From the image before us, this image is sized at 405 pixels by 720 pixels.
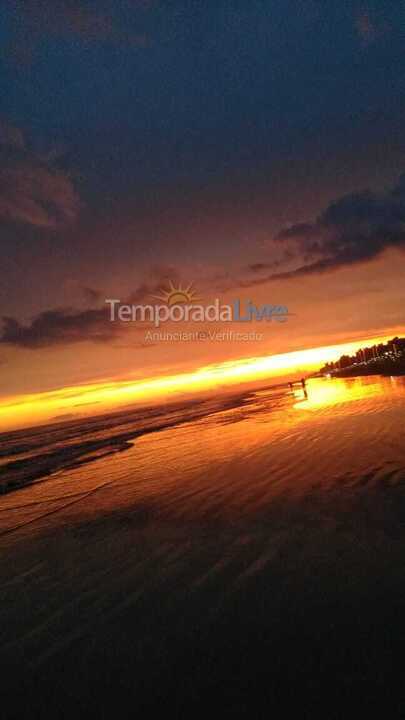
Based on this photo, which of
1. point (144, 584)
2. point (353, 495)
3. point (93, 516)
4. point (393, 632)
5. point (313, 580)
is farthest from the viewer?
point (93, 516)

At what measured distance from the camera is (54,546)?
9.48 metres

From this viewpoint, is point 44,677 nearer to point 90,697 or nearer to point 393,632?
point 90,697

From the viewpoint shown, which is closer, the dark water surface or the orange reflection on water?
the dark water surface

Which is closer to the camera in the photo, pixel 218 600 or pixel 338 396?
pixel 218 600

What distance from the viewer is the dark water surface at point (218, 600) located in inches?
154

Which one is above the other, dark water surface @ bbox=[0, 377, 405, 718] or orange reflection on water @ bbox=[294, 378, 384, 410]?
orange reflection on water @ bbox=[294, 378, 384, 410]

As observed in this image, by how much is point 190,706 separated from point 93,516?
8707 millimetres

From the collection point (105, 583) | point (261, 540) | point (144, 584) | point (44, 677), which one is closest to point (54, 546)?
point (105, 583)

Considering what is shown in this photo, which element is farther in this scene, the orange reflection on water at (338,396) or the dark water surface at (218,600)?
the orange reflection on water at (338,396)

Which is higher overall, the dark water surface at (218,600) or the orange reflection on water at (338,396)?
the orange reflection on water at (338,396)

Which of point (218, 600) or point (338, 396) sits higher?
point (338, 396)

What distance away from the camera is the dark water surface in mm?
3920

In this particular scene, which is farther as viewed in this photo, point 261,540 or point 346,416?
point 346,416

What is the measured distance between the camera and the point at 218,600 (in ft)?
18.5
